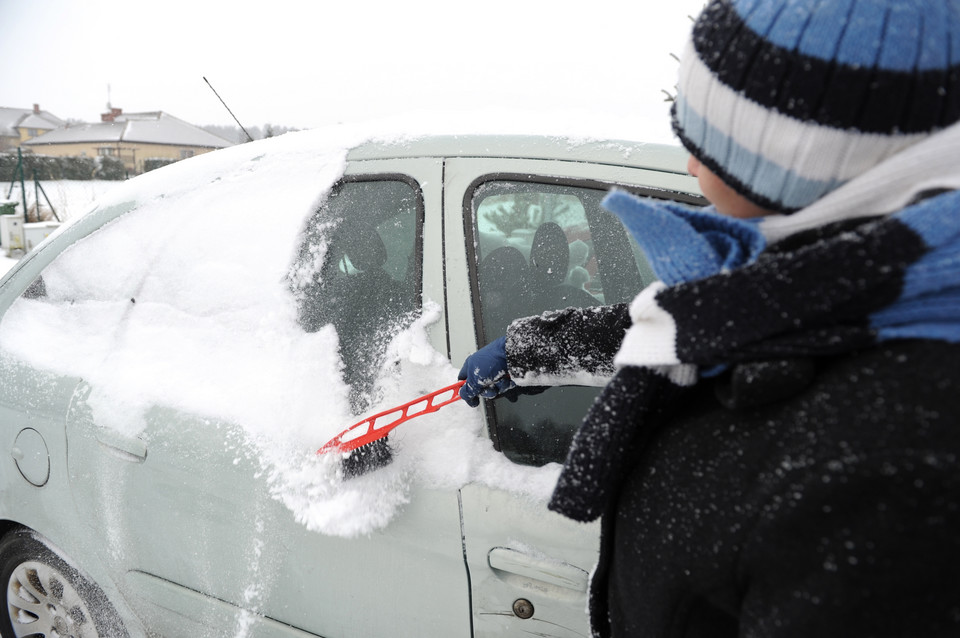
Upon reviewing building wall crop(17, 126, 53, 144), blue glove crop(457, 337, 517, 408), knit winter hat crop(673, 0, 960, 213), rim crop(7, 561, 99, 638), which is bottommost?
building wall crop(17, 126, 53, 144)

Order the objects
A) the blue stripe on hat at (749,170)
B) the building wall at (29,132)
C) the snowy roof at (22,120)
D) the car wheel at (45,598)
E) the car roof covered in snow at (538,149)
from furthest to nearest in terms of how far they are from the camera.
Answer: the snowy roof at (22,120) < the building wall at (29,132) < the car wheel at (45,598) < the car roof covered in snow at (538,149) < the blue stripe on hat at (749,170)

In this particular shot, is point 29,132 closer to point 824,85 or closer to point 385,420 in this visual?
point 385,420

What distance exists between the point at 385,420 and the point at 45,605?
1581 mm

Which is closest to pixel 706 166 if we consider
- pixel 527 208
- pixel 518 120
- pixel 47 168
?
pixel 527 208

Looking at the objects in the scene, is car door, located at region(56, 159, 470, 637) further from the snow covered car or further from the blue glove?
the blue glove

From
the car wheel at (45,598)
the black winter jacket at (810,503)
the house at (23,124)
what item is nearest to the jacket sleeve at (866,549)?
the black winter jacket at (810,503)

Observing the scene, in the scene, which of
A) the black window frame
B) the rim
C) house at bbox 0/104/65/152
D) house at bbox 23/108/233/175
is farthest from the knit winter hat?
house at bbox 0/104/65/152

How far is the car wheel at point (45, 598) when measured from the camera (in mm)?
2055

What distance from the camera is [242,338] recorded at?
1778 millimetres

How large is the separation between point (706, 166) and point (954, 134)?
23 centimetres

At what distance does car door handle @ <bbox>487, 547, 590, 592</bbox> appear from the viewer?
4.35 feet

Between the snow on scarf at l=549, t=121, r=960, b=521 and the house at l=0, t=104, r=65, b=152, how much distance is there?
7112 cm

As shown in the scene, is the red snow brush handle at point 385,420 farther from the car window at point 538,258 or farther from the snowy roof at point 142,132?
the snowy roof at point 142,132

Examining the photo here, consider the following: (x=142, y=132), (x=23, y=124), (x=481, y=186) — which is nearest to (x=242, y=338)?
(x=481, y=186)
